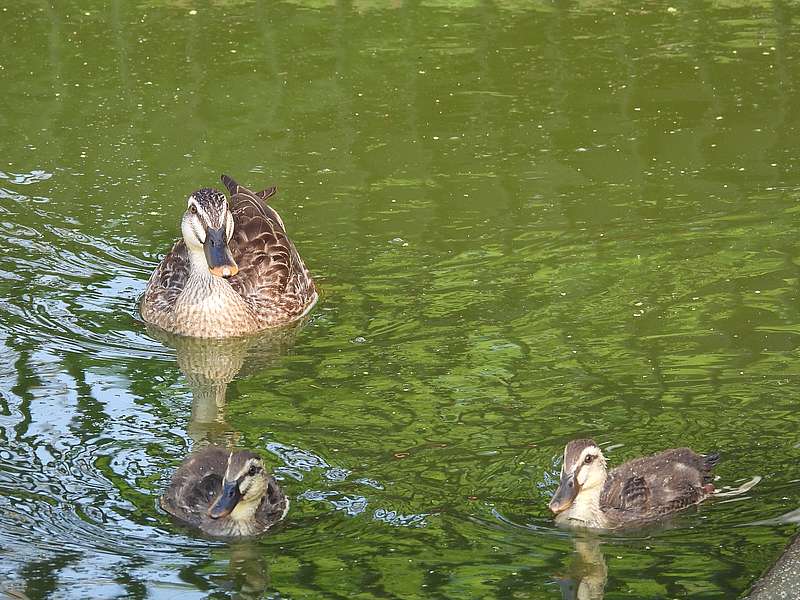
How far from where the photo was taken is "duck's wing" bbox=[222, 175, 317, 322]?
9.62 metres

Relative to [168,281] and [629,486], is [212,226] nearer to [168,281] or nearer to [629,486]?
[168,281]

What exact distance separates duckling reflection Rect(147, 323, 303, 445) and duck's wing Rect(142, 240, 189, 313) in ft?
0.55

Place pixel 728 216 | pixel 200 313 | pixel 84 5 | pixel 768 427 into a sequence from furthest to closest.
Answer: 1. pixel 84 5
2. pixel 728 216
3. pixel 200 313
4. pixel 768 427

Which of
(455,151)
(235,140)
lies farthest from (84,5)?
(455,151)

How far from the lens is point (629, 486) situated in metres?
6.83

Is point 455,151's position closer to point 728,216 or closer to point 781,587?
point 728,216

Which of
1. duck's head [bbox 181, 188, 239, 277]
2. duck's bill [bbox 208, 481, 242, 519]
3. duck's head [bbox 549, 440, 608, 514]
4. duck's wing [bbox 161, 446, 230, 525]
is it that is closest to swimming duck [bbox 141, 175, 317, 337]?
duck's head [bbox 181, 188, 239, 277]

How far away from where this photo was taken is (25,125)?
12203mm

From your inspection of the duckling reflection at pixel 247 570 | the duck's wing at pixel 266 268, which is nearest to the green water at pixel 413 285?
the duckling reflection at pixel 247 570

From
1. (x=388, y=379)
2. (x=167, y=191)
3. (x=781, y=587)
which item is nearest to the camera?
(x=781, y=587)

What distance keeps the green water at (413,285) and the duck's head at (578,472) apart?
0.64 ft

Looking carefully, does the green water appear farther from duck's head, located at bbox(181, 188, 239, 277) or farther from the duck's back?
duck's head, located at bbox(181, 188, 239, 277)

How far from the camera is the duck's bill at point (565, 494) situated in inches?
258

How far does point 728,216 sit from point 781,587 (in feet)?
15.7
